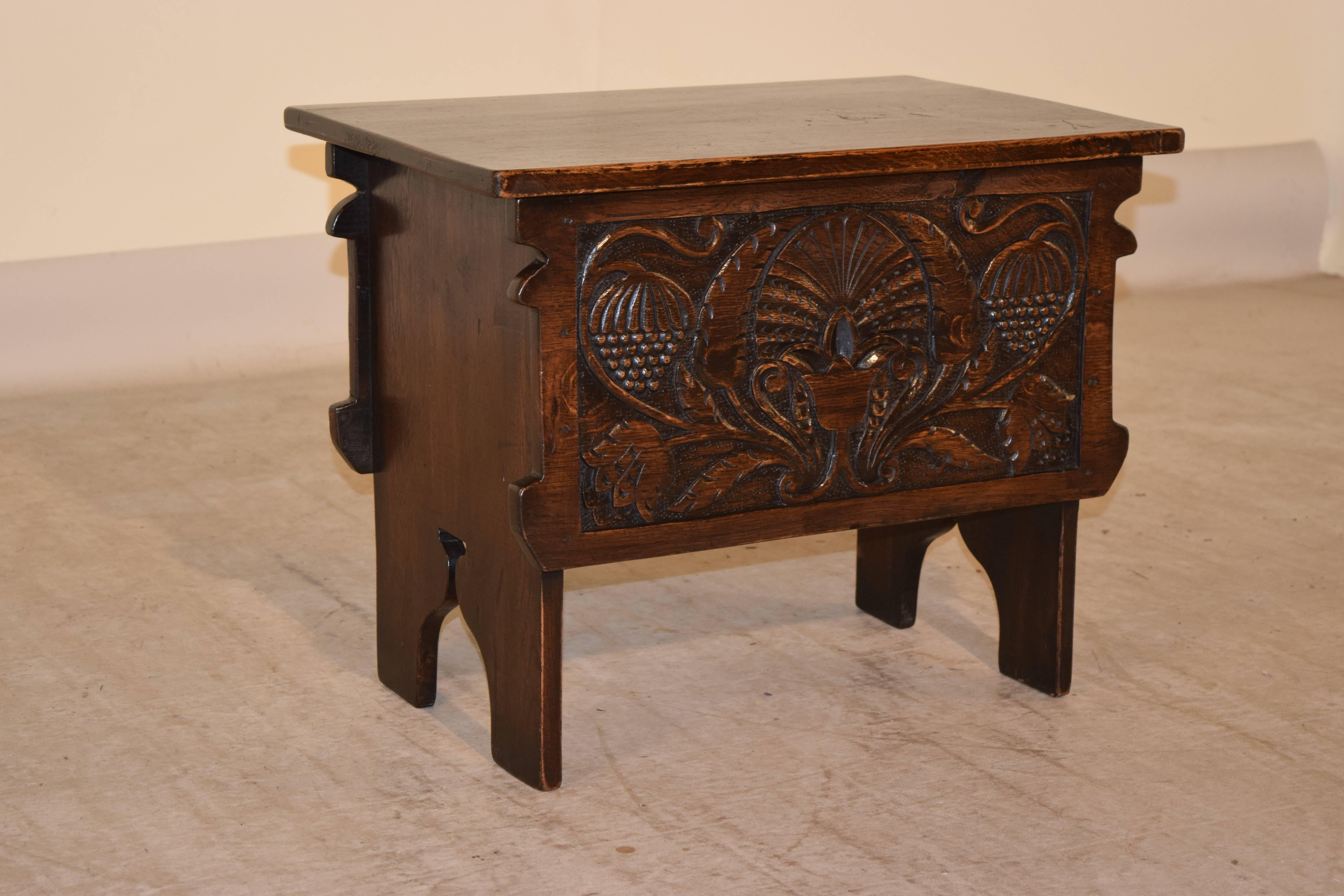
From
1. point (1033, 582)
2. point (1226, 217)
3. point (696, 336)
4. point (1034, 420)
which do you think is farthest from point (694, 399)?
point (1226, 217)

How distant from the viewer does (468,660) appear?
2.62m

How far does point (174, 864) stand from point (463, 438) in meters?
0.59

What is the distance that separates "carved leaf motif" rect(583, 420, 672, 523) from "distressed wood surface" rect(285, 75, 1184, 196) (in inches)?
11.2

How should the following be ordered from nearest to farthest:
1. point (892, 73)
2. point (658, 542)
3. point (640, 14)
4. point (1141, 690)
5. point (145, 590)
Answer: point (658, 542) → point (1141, 690) → point (145, 590) → point (640, 14) → point (892, 73)

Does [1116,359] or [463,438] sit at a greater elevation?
[463,438]

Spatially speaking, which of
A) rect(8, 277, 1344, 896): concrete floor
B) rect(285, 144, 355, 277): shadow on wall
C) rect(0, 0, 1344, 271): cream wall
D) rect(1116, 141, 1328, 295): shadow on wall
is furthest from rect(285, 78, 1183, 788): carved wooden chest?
rect(1116, 141, 1328, 295): shadow on wall

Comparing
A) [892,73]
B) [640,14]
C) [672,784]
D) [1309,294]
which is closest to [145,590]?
[672,784]

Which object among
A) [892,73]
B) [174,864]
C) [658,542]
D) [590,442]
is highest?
[892,73]

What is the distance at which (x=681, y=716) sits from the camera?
2.42 m

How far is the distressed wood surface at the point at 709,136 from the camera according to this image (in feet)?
6.48

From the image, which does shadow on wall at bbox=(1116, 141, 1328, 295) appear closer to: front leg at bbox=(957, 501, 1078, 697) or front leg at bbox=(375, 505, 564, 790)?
front leg at bbox=(957, 501, 1078, 697)

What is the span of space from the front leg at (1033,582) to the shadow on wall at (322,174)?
2.40 m

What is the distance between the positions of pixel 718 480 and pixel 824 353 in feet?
0.65

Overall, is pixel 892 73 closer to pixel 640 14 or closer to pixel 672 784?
pixel 640 14
